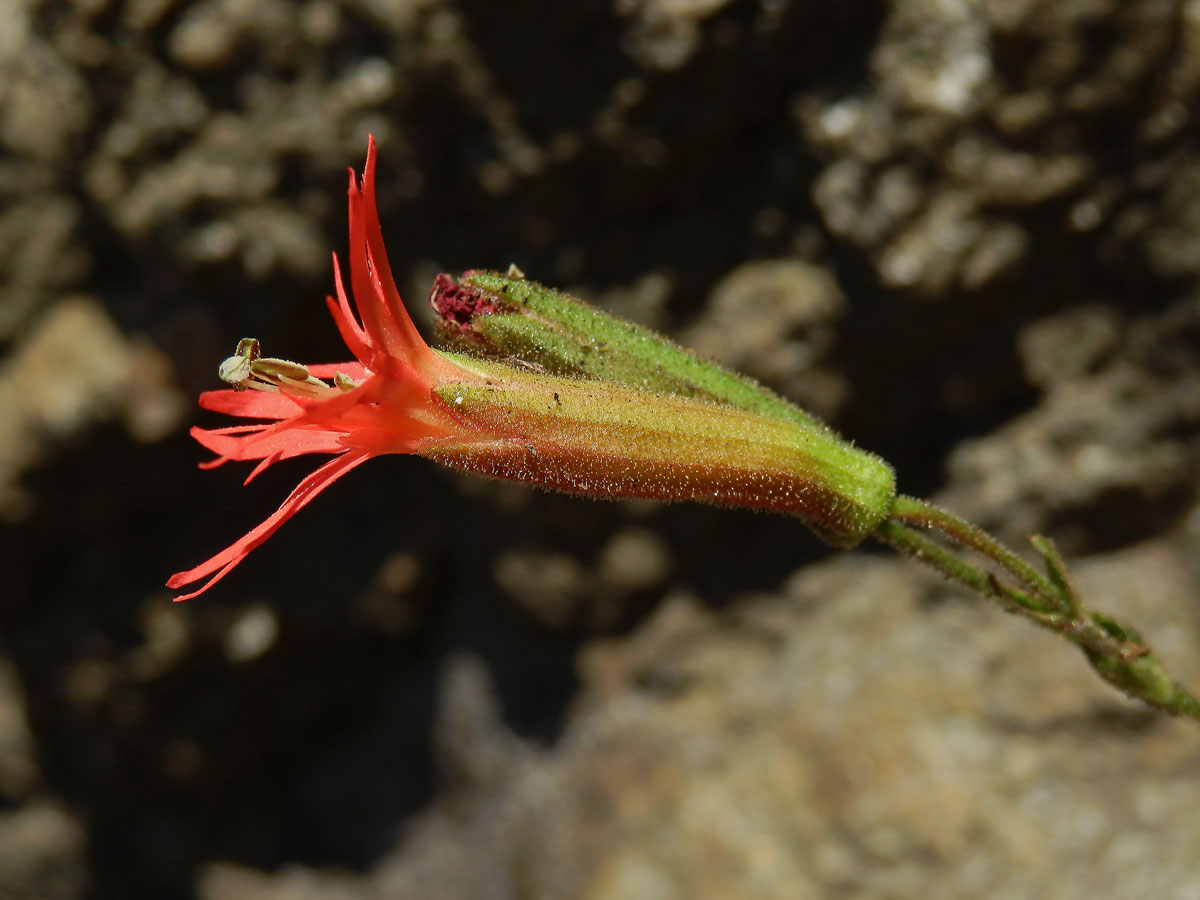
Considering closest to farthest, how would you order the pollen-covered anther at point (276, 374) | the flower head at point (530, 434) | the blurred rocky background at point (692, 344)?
the flower head at point (530, 434)
the pollen-covered anther at point (276, 374)
the blurred rocky background at point (692, 344)

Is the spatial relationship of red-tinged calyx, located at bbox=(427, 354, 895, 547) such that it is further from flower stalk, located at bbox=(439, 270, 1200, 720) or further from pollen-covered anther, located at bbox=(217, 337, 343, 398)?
pollen-covered anther, located at bbox=(217, 337, 343, 398)

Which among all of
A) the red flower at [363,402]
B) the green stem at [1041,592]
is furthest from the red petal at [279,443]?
the green stem at [1041,592]

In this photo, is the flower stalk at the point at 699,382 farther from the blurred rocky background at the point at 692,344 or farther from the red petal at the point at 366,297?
the blurred rocky background at the point at 692,344

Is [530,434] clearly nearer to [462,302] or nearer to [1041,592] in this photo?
[462,302]

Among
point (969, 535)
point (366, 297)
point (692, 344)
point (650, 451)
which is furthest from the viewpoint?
point (692, 344)

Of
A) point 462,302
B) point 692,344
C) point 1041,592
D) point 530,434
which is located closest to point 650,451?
point 530,434

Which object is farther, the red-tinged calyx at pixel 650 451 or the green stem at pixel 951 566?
the green stem at pixel 951 566
